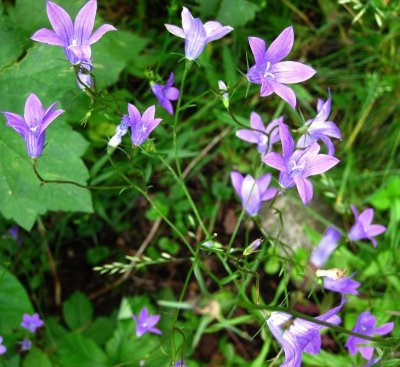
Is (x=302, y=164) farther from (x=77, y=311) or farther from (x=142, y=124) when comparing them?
(x=77, y=311)

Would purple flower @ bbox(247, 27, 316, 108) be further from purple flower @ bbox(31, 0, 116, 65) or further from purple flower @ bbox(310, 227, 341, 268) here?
purple flower @ bbox(310, 227, 341, 268)

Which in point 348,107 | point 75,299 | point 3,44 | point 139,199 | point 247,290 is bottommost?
point 75,299

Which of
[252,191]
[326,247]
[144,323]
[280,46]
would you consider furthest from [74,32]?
[326,247]

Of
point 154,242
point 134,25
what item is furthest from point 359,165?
point 134,25

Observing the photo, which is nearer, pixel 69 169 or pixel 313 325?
pixel 313 325

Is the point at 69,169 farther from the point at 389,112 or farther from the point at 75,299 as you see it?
the point at 389,112

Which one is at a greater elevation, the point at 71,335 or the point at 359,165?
the point at 359,165

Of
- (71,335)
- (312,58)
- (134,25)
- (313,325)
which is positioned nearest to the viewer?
(313,325)
